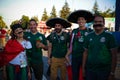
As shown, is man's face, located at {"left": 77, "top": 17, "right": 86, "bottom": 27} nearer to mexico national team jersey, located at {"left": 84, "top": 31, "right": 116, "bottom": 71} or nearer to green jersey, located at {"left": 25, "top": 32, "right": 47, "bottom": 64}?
mexico national team jersey, located at {"left": 84, "top": 31, "right": 116, "bottom": 71}

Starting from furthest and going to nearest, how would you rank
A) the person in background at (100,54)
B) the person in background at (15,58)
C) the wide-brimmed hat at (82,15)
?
the wide-brimmed hat at (82,15) → the person in background at (15,58) → the person in background at (100,54)

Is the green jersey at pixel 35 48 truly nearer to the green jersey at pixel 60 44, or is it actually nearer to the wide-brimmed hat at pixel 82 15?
the green jersey at pixel 60 44

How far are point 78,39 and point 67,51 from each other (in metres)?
0.42

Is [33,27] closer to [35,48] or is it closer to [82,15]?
[35,48]

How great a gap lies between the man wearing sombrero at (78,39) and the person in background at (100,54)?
39.5 inches

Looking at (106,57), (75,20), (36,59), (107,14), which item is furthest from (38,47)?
(107,14)

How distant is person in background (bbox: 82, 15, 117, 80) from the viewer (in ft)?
18.7

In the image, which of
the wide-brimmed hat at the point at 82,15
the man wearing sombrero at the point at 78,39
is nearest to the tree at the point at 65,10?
the wide-brimmed hat at the point at 82,15

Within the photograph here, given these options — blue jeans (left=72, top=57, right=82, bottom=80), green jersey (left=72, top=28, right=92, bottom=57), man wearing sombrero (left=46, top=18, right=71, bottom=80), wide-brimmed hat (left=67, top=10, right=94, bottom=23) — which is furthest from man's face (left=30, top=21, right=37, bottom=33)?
blue jeans (left=72, top=57, right=82, bottom=80)

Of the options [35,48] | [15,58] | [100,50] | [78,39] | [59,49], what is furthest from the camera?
[35,48]

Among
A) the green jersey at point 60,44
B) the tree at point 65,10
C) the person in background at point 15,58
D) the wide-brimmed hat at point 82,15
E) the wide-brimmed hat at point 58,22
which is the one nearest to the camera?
the person in background at point 15,58

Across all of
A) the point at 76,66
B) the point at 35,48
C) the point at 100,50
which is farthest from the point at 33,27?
the point at 100,50

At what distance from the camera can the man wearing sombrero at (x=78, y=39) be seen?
22.9ft

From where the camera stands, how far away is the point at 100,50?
226 inches
